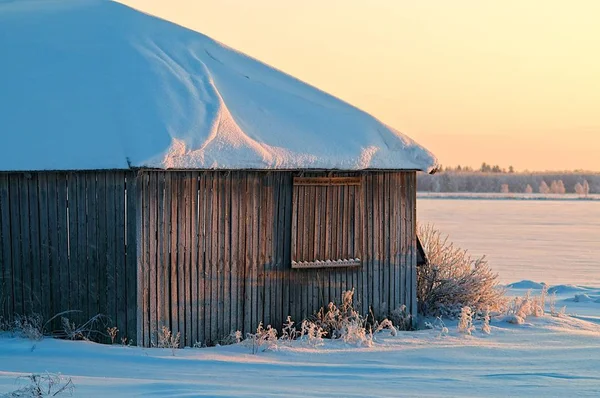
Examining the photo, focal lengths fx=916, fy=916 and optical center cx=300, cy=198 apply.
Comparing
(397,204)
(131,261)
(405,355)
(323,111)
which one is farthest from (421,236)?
(131,261)

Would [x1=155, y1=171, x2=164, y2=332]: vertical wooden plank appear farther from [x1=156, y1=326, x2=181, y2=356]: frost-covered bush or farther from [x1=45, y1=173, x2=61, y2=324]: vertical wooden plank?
[x1=45, y1=173, x2=61, y2=324]: vertical wooden plank

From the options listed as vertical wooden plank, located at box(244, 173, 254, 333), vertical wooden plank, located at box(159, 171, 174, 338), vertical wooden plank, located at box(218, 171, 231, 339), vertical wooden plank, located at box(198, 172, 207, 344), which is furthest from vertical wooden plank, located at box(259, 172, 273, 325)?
vertical wooden plank, located at box(159, 171, 174, 338)

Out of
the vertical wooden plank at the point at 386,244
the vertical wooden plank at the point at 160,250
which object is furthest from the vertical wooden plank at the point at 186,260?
the vertical wooden plank at the point at 386,244

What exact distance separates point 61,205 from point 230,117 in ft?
8.14

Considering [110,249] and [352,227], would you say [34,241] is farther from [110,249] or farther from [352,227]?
[352,227]

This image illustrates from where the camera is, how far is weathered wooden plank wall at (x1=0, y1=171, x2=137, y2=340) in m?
10.7

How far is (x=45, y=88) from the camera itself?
11.9 metres

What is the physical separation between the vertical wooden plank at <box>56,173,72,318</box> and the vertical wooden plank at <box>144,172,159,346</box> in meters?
0.96

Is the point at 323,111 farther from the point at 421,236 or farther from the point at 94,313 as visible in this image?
the point at 94,313

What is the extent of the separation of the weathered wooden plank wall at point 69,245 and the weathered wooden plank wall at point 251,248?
0.70 ft

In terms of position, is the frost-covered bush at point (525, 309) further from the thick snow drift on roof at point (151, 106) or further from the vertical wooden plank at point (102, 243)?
the vertical wooden plank at point (102, 243)

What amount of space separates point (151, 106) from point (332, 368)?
160 inches

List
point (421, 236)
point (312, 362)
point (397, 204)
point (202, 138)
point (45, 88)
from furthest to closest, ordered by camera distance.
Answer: point (421, 236) < point (397, 204) < point (45, 88) < point (202, 138) < point (312, 362)

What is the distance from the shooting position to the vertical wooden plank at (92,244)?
1079 centimetres
